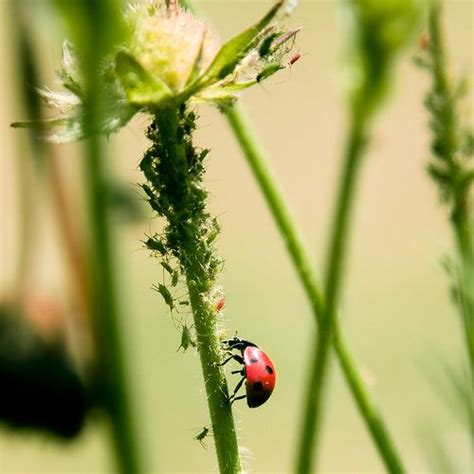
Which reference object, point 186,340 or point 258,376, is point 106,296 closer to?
point 186,340

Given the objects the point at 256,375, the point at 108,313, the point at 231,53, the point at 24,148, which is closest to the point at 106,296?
the point at 108,313

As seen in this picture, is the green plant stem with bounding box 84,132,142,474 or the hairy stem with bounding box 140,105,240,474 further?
the hairy stem with bounding box 140,105,240,474

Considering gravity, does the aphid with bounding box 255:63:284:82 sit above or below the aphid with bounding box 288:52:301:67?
below

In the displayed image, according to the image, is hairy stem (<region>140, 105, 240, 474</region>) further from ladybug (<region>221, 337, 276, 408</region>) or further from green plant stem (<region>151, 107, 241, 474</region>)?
ladybug (<region>221, 337, 276, 408</region>)

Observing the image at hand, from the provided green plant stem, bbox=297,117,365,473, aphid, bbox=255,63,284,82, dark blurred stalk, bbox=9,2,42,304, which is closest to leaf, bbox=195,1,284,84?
aphid, bbox=255,63,284,82

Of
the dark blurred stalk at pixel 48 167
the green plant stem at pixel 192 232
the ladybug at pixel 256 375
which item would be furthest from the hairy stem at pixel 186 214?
the ladybug at pixel 256 375

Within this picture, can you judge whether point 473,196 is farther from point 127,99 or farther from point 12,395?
point 12,395
